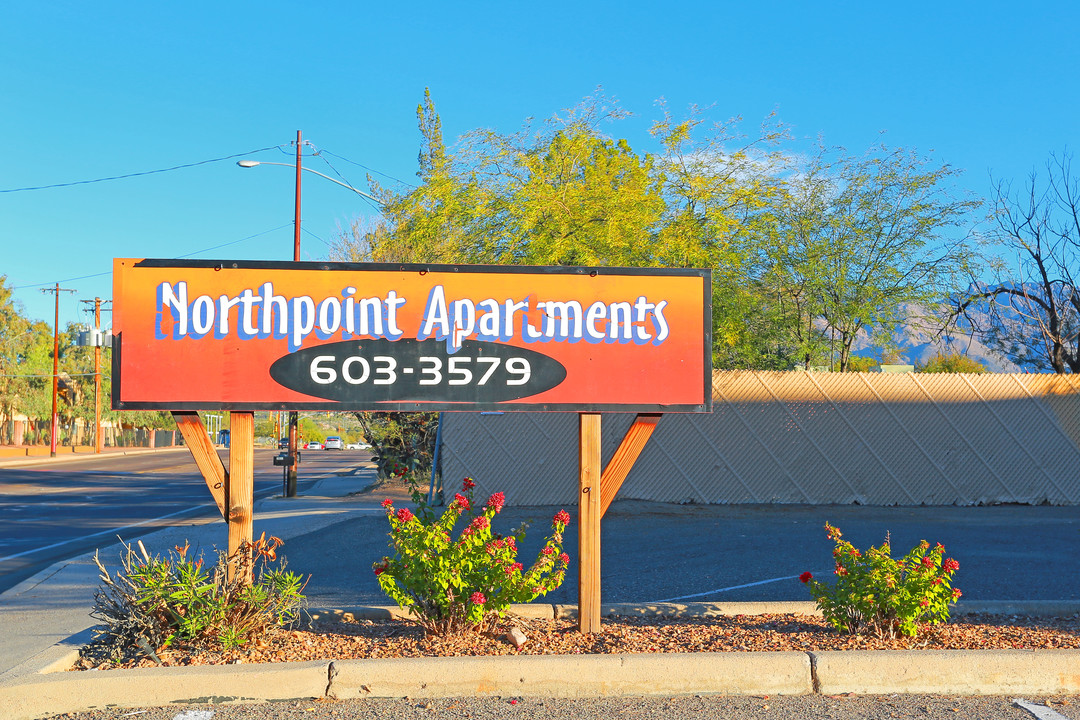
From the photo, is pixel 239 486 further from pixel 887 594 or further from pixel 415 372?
pixel 887 594

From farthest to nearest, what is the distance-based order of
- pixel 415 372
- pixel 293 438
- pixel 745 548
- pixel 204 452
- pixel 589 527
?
pixel 293 438, pixel 745 548, pixel 589 527, pixel 415 372, pixel 204 452

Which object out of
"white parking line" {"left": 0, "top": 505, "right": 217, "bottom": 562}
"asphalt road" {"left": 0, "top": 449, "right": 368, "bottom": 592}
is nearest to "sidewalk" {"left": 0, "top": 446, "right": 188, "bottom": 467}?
"asphalt road" {"left": 0, "top": 449, "right": 368, "bottom": 592}

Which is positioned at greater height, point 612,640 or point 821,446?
point 821,446

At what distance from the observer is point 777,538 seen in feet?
39.5

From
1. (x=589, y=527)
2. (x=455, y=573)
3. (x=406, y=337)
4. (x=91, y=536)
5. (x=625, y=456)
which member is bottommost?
(x=91, y=536)

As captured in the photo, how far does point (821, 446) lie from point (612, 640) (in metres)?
10.9

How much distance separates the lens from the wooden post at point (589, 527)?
20.0ft

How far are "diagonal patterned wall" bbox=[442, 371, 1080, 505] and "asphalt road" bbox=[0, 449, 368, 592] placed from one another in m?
6.01

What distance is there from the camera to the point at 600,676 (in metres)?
5.23

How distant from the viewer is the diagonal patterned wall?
15453 millimetres

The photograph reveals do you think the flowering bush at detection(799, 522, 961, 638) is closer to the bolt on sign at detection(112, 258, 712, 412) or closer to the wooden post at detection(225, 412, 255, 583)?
the bolt on sign at detection(112, 258, 712, 412)

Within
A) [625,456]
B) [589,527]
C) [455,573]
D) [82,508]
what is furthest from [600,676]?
[82,508]

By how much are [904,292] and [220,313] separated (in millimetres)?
16418

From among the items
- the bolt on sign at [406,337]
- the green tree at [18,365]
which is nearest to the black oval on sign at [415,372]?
the bolt on sign at [406,337]
